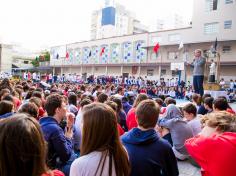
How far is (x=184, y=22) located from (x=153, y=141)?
377 feet

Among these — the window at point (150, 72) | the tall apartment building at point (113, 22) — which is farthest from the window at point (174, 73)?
the tall apartment building at point (113, 22)

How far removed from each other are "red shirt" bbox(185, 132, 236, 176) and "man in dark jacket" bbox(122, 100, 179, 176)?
32cm

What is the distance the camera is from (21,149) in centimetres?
123

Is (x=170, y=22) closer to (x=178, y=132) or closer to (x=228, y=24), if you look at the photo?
(x=228, y=24)

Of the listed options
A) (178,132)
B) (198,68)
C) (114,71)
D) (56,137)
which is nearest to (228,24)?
(114,71)

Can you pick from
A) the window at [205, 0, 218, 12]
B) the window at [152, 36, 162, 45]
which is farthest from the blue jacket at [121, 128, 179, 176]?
the window at [152, 36, 162, 45]

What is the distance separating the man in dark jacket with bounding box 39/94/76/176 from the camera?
2.98m

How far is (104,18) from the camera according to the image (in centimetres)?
8481

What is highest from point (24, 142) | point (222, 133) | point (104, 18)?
point (104, 18)

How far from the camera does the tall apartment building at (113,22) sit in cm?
8381

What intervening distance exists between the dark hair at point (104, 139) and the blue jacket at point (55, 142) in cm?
110

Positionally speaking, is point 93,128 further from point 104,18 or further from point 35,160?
point 104,18

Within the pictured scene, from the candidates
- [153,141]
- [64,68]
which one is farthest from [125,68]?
[153,141]

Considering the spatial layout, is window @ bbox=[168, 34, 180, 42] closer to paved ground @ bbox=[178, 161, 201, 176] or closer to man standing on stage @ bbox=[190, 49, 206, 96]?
man standing on stage @ bbox=[190, 49, 206, 96]
